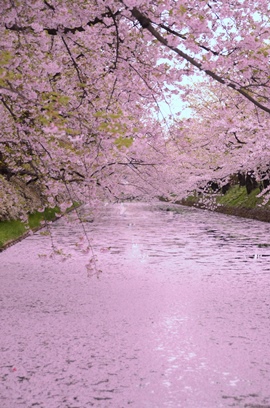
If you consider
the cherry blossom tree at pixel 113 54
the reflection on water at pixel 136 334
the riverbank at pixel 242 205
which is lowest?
the reflection on water at pixel 136 334

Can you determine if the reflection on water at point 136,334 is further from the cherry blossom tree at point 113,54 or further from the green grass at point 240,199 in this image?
the green grass at point 240,199

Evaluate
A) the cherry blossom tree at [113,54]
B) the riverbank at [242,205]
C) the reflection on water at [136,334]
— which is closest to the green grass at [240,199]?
the riverbank at [242,205]

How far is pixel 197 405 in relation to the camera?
5223 millimetres

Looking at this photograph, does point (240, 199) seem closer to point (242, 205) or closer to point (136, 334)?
point (242, 205)

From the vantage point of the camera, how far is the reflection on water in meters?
5.62

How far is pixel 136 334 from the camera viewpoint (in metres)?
7.86

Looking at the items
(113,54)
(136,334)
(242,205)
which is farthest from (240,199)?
(136,334)

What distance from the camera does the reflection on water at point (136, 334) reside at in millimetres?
5621

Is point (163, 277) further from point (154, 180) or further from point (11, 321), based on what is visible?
point (154, 180)

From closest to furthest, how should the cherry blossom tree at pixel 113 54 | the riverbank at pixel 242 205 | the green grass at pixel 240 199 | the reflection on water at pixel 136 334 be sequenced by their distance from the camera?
the reflection on water at pixel 136 334, the cherry blossom tree at pixel 113 54, the riverbank at pixel 242 205, the green grass at pixel 240 199

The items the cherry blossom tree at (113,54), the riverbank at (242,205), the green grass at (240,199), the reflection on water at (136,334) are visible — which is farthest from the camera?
the green grass at (240,199)

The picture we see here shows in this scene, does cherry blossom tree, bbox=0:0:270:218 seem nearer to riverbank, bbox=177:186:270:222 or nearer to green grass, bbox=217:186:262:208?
riverbank, bbox=177:186:270:222

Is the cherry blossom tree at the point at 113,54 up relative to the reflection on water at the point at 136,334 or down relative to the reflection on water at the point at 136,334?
up

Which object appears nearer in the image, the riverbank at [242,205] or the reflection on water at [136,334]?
the reflection on water at [136,334]
